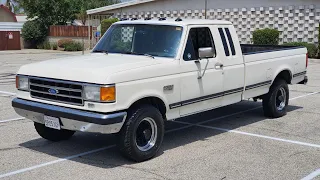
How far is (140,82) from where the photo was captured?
20.2 ft

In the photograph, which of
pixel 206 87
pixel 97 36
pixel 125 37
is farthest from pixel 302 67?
pixel 97 36

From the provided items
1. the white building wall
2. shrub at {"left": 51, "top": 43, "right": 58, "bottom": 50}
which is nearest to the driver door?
the white building wall

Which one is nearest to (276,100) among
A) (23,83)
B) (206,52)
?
(206,52)

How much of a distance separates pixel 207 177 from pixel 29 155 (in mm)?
2670

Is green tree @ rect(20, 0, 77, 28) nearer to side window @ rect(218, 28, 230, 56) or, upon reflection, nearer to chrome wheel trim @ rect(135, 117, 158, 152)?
side window @ rect(218, 28, 230, 56)

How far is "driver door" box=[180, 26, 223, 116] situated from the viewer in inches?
272

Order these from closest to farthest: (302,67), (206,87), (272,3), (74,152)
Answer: (74,152)
(206,87)
(302,67)
(272,3)

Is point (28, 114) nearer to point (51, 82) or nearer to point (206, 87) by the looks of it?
point (51, 82)

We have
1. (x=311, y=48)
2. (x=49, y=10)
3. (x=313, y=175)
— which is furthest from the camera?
(x=49, y=10)

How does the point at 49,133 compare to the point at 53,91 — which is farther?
the point at 49,133

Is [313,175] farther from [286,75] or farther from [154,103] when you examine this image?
[286,75]

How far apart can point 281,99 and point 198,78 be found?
321cm

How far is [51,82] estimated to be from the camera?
6.26 meters

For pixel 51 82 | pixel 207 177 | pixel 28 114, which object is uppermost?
pixel 51 82
